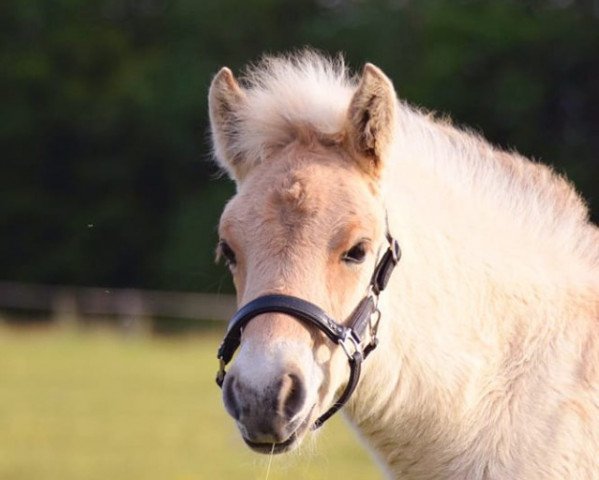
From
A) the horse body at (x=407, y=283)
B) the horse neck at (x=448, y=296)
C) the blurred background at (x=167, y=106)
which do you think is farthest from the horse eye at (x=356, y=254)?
the blurred background at (x=167, y=106)

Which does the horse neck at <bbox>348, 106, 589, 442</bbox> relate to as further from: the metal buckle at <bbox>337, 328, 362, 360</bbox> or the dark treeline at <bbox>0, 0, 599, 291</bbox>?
the dark treeline at <bbox>0, 0, 599, 291</bbox>

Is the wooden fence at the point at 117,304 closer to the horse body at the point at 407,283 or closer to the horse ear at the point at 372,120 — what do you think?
the horse body at the point at 407,283

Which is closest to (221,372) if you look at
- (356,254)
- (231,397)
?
(231,397)

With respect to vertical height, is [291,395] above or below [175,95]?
above

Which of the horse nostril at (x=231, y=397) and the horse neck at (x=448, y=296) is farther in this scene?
the horse neck at (x=448, y=296)

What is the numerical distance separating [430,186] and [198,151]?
109 feet

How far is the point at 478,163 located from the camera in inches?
203

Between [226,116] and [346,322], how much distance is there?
1002mm

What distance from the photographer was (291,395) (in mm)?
4070

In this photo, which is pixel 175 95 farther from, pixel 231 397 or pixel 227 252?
pixel 231 397

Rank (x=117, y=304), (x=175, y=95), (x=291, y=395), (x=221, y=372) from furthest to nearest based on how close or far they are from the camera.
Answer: (x=175, y=95) < (x=117, y=304) < (x=221, y=372) < (x=291, y=395)

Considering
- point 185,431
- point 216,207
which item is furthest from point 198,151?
point 185,431

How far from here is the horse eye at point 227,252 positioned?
450cm

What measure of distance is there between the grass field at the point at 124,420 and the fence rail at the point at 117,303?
140 inches
